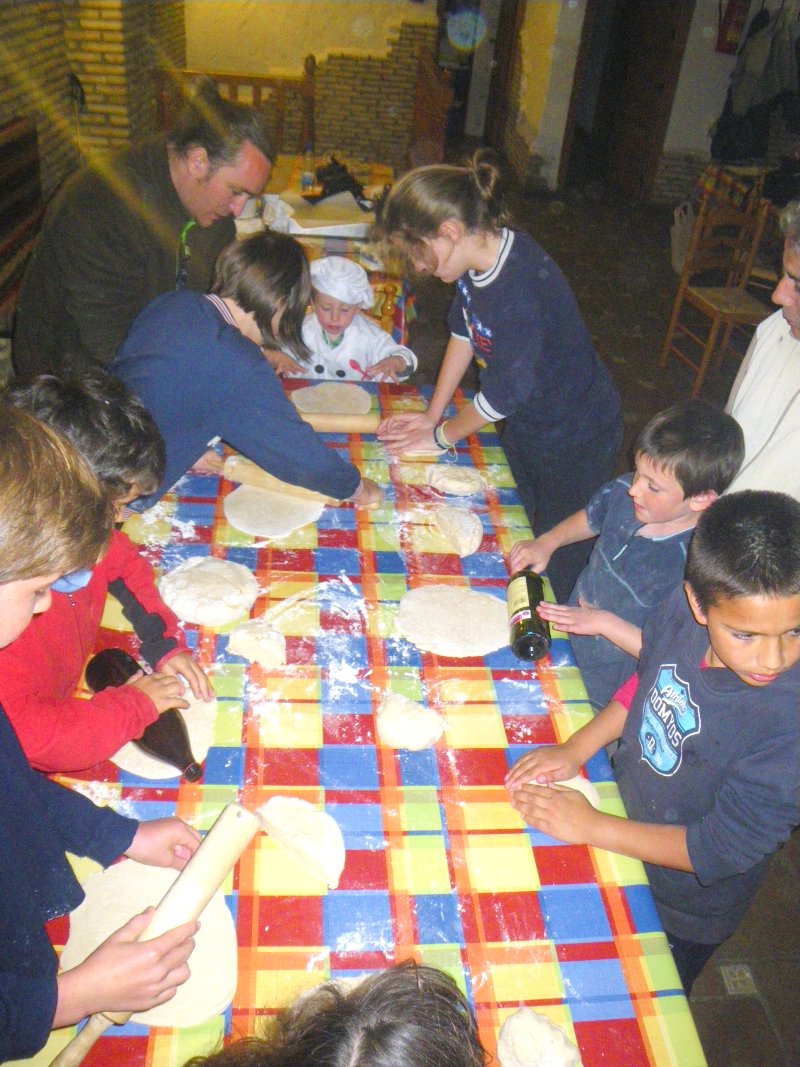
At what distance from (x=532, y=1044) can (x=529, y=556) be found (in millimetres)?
1121

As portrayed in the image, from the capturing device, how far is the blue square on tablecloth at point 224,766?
52.9 inches

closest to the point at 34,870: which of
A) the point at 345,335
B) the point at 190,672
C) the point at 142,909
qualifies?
the point at 142,909

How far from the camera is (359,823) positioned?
130 cm

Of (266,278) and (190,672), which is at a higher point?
(266,278)

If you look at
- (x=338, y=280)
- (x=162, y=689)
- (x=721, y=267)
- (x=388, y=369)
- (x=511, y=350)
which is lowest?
(x=721, y=267)

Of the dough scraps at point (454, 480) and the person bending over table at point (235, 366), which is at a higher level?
the person bending over table at point (235, 366)

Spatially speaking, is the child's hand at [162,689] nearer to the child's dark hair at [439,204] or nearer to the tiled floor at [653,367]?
the child's dark hair at [439,204]

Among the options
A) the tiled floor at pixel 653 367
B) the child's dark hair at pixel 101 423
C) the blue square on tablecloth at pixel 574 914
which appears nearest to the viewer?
the blue square on tablecloth at pixel 574 914

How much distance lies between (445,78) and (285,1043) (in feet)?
22.6

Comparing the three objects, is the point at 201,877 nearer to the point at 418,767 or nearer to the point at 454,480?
the point at 418,767

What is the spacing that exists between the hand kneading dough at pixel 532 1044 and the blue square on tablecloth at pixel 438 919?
0.46 feet

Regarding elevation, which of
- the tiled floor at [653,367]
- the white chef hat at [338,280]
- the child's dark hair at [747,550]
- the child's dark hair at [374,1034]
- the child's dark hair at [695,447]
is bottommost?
the tiled floor at [653,367]

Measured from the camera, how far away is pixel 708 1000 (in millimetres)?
2105

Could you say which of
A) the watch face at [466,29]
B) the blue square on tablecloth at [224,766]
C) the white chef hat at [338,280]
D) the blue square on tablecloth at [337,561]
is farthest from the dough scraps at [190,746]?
the watch face at [466,29]
